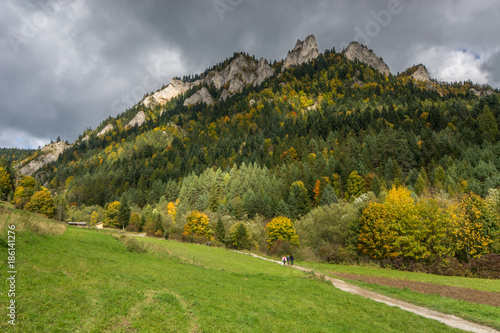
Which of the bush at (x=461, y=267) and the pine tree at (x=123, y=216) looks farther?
the pine tree at (x=123, y=216)

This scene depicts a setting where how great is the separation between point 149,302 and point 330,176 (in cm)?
9191

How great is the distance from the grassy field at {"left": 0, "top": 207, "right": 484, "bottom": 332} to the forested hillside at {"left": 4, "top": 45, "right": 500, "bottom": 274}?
1472 inches

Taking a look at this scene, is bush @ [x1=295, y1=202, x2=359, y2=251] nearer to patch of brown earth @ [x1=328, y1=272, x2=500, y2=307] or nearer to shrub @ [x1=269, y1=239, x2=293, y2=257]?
shrub @ [x1=269, y1=239, x2=293, y2=257]

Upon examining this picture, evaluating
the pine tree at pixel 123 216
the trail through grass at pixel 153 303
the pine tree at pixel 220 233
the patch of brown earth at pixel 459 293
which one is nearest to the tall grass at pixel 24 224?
the trail through grass at pixel 153 303

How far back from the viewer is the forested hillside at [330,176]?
2014 inches

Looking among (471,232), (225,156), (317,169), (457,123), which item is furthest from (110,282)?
(457,123)

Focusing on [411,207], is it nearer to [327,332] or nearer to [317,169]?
[327,332]

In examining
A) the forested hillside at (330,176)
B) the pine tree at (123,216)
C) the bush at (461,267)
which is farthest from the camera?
the pine tree at (123,216)

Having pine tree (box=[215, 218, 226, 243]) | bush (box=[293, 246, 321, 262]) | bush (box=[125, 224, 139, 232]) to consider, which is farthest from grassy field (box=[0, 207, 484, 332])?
bush (box=[125, 224, 139, 232])

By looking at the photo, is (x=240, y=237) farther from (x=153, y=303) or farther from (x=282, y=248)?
(x=153, y=303)

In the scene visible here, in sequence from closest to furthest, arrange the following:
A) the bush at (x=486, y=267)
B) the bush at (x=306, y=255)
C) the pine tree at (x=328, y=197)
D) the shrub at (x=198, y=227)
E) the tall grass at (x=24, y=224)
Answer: the tall grass at (x=24, y=224)
the bush at (x=486, y=267)
the bush at (x=306, y=255)
the shrub at (x=198, y=227)
the pine tree at (x=328, y=197)

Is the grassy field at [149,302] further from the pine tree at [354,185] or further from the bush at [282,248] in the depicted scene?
the pine tree at [354,185]

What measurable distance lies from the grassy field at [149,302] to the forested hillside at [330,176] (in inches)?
1472

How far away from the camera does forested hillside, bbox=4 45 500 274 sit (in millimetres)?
51156
